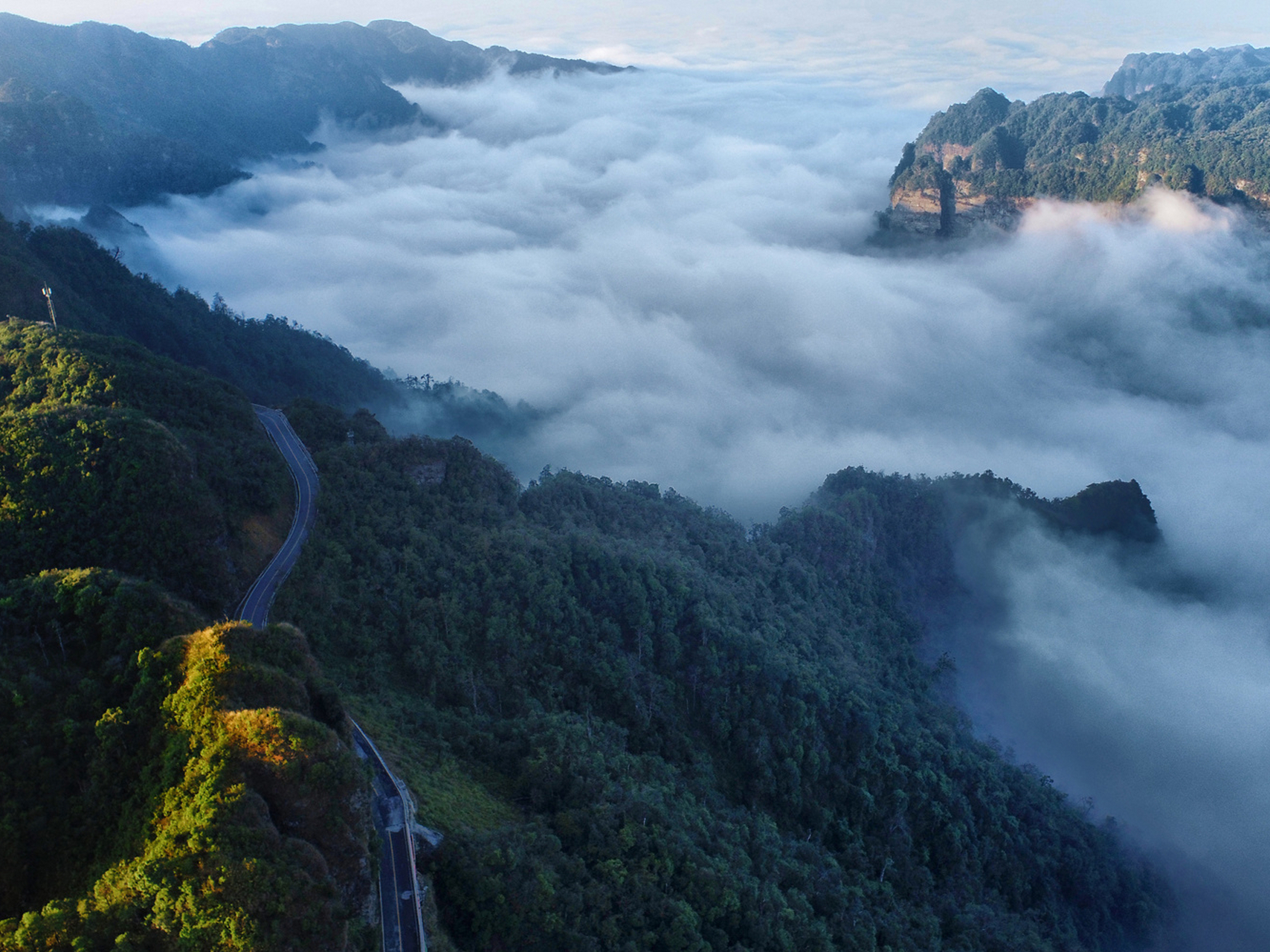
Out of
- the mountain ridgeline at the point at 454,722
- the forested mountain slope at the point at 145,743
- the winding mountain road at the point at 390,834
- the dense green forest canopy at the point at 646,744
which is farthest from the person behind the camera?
the dense green forest canopy at the point at 646,744

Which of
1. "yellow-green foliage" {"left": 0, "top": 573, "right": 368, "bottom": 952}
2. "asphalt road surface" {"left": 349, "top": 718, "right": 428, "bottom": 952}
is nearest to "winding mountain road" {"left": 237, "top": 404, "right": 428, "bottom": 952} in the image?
"asphalt road surface" {"left": 349, "top": 718, "right": 428, "bottom": 952}

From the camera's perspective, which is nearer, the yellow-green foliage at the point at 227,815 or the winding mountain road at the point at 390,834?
the yellow-green foliage at the point at 227,815

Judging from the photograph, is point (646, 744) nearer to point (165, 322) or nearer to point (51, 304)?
point (51, 304)

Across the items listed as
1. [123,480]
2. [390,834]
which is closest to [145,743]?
[390,834]

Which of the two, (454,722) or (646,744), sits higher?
(454,722)

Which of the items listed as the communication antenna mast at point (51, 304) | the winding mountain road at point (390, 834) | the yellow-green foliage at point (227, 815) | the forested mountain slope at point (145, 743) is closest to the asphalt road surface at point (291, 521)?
the winding mountain road at point (390, 834)

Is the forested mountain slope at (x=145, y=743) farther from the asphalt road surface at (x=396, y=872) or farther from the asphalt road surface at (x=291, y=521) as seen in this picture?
the asphalt road surface at (x=291, y=521)

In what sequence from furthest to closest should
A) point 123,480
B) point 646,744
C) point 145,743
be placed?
point 646,744
point 123,480
point 145,743

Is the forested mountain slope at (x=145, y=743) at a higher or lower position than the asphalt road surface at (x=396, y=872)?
higher
